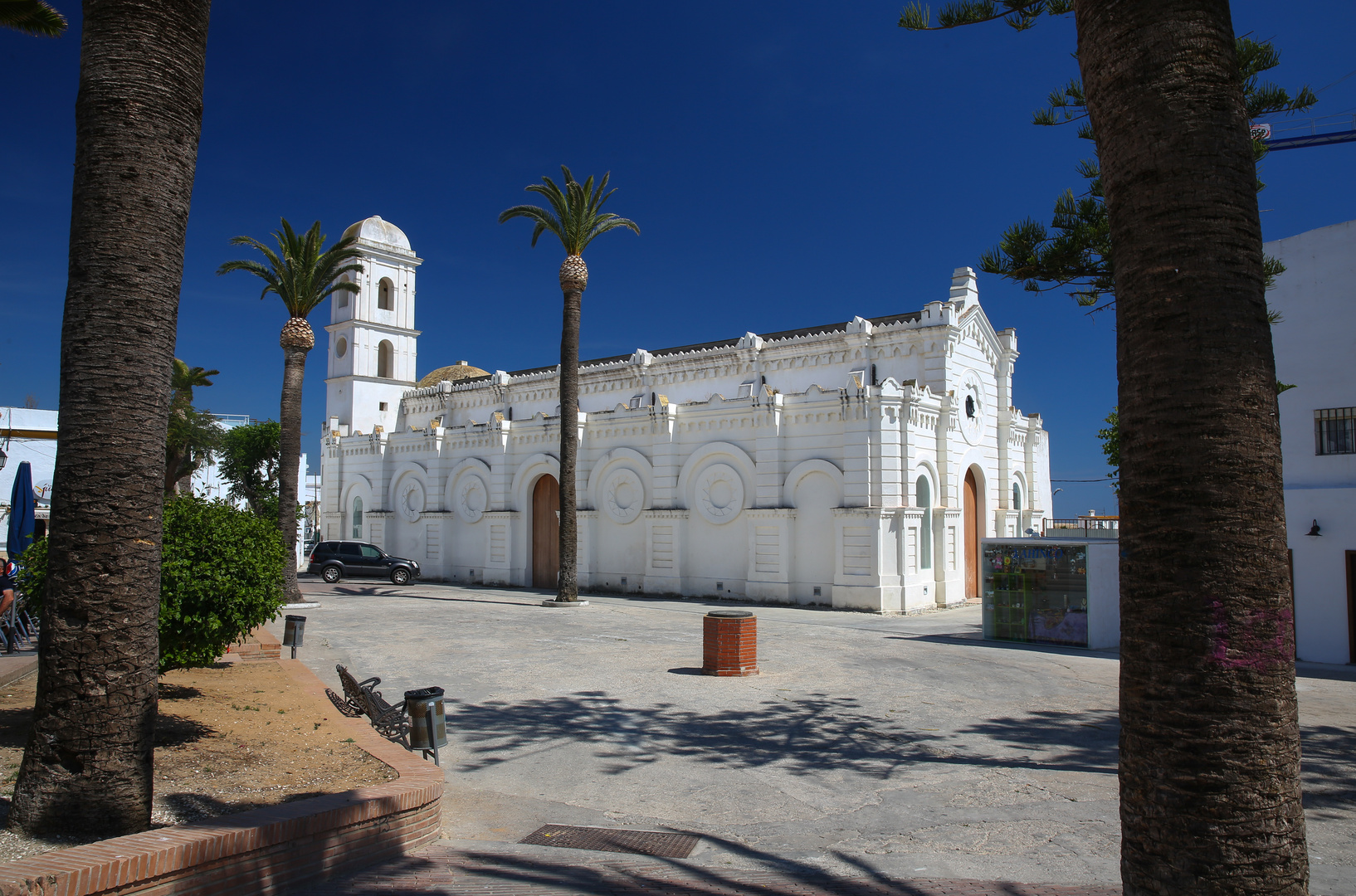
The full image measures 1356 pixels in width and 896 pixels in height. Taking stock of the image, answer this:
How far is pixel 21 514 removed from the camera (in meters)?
14.1

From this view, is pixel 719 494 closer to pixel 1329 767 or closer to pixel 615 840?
pixel 1329 767

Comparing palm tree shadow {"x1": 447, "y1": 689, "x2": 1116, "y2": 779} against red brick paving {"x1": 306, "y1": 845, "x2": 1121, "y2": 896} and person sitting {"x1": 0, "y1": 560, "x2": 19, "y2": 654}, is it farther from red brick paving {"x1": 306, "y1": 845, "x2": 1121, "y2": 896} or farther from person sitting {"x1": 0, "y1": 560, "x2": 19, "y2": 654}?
person sitting {"x1": 0, "y1": 560, "x2": 19, "y2": 654}

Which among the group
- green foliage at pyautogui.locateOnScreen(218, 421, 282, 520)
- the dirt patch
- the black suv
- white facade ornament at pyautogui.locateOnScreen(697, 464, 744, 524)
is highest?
green foliage at pyautogui.locateOnScreen(218, 421, 282, 520)

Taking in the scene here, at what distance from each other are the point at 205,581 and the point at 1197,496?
818 cm

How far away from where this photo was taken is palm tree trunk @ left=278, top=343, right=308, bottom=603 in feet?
72.9

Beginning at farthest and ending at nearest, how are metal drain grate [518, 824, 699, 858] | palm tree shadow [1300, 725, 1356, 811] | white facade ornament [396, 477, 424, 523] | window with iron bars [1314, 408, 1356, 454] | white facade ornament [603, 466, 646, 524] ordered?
white facade ornament [396, 477, 424, 523]
white facade ornament [603, 466, 646, 524]
window with iron bars [1314, 408, 1356, 454]
palm tree shadow [1300, 725, 1356, 811]
metal drain grate [518, 824, 699, 858]

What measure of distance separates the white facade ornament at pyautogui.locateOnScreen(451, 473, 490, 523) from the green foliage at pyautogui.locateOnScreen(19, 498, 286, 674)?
23664 millimetres

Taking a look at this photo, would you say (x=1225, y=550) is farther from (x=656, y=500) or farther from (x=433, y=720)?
(x=656, y=500)

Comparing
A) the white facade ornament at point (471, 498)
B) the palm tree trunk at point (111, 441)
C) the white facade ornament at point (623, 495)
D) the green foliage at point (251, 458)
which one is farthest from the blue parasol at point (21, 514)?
the green foliage at point (251, 458)

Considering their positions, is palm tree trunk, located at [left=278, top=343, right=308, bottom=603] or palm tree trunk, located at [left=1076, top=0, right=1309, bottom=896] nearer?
palm tree trunk, located at [left=1076, top=0, right=1309, bottom=896]

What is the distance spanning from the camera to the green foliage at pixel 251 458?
4772cm

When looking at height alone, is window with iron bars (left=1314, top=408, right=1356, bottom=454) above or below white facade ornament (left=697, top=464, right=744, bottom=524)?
above

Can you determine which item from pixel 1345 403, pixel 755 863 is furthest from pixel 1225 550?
pixel 1345 403

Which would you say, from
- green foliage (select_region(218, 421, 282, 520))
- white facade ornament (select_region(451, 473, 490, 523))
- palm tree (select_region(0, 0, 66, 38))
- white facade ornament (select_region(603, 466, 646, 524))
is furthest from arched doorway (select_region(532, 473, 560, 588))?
green foliage (select_region(218, 421, 282, 520))
